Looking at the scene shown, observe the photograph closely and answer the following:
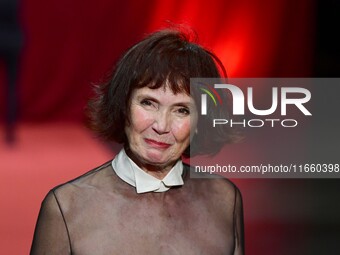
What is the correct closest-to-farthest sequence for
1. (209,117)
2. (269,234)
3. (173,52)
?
(173,52) → (209,117) → (269,234)

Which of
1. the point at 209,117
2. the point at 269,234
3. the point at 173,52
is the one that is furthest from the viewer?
the point at 269,234

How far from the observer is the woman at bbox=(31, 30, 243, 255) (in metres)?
1.95

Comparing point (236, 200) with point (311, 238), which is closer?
point (236, 200)

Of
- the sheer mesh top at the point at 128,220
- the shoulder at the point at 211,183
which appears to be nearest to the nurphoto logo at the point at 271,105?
the shoulder at the point at 211,183

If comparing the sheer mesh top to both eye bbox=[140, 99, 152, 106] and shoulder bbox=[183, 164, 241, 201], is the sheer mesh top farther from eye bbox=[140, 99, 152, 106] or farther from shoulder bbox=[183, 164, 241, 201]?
eye bbox=[140, 99, 152, 106]

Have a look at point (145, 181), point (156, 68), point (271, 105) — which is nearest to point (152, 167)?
point (145, 181)

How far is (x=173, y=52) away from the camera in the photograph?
1.93 meters

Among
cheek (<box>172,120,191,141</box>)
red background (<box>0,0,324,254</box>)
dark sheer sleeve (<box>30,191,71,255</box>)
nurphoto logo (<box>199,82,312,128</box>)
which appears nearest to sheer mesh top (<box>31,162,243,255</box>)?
dark sheer sleeve (<box>30,191,71,255</box>)

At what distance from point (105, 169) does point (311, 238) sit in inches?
36.1

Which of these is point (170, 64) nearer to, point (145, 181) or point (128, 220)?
point (145, 181)

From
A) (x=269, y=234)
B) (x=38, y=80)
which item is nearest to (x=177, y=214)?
(x=269, y=234)

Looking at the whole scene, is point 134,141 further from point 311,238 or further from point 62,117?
point 311,238

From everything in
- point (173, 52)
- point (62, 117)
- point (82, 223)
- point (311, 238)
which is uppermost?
point (173, 52)

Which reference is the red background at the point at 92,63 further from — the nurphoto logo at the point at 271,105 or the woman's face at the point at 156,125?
the woman's face at the point at 156,125
